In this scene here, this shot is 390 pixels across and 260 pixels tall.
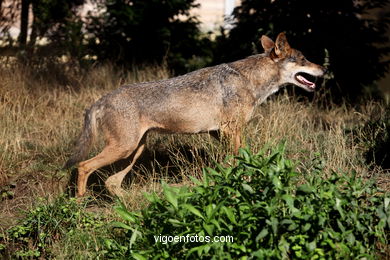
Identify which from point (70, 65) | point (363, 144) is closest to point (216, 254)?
point (363, 144)

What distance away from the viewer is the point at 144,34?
1232 cm

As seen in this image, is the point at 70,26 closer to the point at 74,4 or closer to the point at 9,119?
the point at 74,4

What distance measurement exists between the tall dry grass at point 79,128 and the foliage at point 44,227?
469 mm

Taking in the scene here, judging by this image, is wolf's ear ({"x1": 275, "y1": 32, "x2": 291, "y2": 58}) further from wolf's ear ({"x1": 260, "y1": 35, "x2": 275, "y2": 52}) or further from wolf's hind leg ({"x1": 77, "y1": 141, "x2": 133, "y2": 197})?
wolf's hind leg ({"x1": 77, "y1": 141, "x2": 133, "y2": 197})

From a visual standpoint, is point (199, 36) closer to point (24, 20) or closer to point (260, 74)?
point (24, 20)

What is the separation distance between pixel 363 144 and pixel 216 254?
12.8 feet

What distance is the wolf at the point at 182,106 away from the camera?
665 cm

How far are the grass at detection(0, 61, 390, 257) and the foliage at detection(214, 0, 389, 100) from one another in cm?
73

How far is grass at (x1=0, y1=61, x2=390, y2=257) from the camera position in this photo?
6.57 metres

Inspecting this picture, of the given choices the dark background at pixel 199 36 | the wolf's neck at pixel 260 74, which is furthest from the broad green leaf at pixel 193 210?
the dark background at pixel 199 36

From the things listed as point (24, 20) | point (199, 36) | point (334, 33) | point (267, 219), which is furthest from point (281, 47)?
point (24, 20)

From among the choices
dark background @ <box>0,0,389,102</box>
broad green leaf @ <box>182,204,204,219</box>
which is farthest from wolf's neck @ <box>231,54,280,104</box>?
broad green leaf @ <box>182,204,204,219</box>

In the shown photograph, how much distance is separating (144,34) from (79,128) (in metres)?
4.28

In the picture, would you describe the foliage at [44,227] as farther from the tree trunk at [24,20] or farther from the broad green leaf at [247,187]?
the tree trunk at [24,20]
